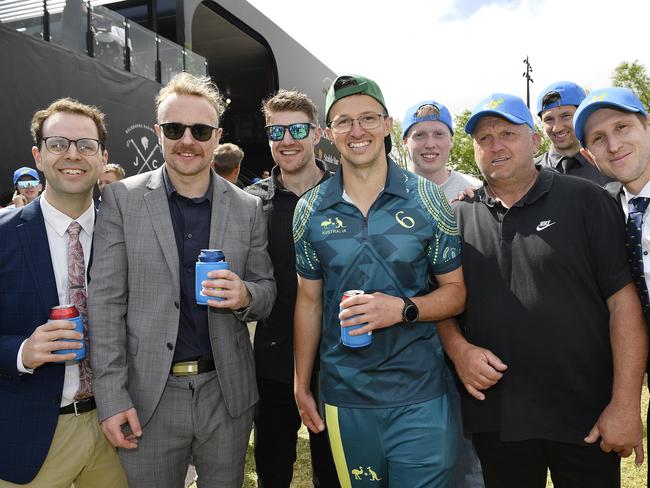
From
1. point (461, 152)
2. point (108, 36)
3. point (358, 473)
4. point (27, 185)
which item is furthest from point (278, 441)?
point (461, 152)

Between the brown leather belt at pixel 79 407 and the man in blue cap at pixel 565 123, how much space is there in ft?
13.4

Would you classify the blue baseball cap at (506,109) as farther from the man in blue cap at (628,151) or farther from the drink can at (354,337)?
the drink can at (354,337)

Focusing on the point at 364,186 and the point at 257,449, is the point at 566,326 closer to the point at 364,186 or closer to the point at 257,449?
the point at 364,186

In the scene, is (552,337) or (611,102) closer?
(552,337)

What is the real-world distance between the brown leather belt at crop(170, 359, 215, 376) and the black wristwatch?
1.03 metres

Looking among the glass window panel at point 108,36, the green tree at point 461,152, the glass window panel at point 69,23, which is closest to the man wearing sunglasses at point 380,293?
the glass window panel at point 69,23

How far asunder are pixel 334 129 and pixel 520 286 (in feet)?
3.76

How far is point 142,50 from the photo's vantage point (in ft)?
33.8

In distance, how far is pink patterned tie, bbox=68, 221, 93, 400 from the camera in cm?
233

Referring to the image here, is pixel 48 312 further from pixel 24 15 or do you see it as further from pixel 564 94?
pixel 24 15

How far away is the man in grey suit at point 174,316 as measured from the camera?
2.29m

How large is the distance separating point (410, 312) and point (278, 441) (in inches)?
61.7

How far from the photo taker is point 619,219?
2.25m

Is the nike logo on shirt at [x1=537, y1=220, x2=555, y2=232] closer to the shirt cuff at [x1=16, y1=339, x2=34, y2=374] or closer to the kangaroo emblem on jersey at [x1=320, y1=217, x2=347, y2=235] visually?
the kangaroo emblem on jersey at [x1=320, y1=217, x2=347, y2=235]
